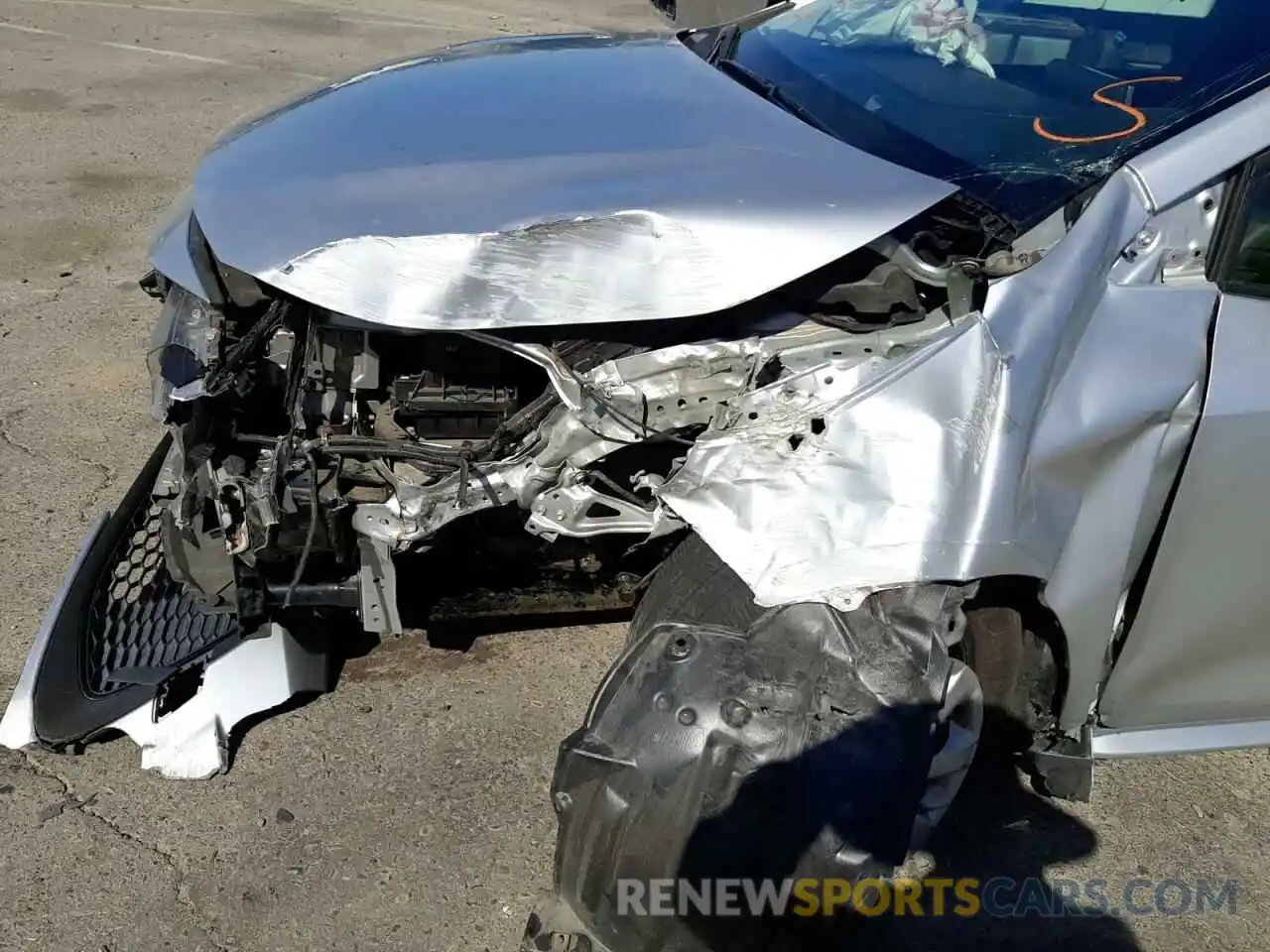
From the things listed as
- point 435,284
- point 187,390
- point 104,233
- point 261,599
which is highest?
→ point 435,284

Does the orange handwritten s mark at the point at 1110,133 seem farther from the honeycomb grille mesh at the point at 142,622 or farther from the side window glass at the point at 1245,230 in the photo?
the honeycomb grille mesh at the point at 142,622

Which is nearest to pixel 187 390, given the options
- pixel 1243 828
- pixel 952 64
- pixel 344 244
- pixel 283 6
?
pixel 344 244

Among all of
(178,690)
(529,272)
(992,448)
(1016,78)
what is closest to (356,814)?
(178,690)

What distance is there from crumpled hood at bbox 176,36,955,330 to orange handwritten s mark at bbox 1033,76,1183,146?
368 mm

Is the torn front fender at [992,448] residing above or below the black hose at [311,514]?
above

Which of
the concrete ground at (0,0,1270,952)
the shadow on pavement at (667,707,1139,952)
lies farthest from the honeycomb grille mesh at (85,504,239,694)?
the shadow on pavement at (667,707,1139,952)

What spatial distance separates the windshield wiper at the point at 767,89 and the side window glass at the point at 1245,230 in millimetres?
784

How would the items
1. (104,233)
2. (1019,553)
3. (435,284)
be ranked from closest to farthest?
(1019,553) → (435,284) → (104,233)

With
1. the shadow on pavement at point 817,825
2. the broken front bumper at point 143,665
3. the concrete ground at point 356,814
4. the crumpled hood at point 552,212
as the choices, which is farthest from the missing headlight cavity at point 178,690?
the shadow on pavement at point 817,825

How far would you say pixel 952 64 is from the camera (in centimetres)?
256

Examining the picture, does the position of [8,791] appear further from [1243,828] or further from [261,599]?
[1243,828]

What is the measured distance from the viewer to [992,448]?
173 cm

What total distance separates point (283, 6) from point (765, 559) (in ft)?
40.9

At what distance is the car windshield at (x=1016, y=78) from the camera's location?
210cm
